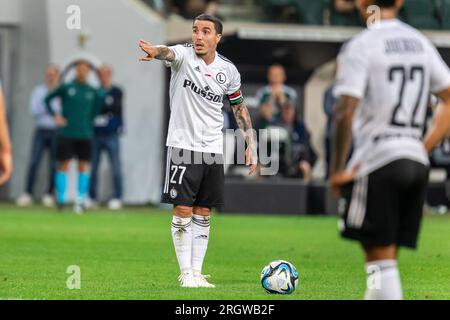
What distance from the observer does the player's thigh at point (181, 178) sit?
36.7 ft

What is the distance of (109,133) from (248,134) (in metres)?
12.9

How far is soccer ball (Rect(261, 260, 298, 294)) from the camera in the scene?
10.5 meters

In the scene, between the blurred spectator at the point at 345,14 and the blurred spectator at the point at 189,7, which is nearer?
the blurred spectator at the point at 189,7

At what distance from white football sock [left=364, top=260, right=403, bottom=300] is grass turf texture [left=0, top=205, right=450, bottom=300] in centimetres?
234

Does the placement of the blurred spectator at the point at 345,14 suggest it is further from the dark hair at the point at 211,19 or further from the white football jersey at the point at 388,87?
the white football jersey at the point at 388,87

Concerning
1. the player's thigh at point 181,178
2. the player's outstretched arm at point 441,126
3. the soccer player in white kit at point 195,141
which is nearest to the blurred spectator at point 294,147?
the soccer player in white kit at point 195,141

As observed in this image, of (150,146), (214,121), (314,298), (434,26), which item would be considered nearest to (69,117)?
(150,146)

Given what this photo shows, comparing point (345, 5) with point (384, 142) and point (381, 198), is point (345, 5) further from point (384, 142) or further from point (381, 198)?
point (381, 198)

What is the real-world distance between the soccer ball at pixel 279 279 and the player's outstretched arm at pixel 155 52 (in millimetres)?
1990

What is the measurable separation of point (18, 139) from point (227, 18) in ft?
16.7

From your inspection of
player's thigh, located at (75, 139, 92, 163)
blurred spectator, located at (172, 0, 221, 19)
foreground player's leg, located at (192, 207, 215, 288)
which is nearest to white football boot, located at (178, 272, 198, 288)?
foreground player's leg, located at (192, 207, 215, 288)

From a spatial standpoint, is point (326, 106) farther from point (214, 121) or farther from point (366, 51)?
A: point (366, 51)

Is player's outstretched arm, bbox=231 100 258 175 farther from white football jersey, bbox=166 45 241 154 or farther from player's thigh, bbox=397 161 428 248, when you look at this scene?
player's thigh, bbox=397 161 428 248

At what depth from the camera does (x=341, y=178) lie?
24.9ft
